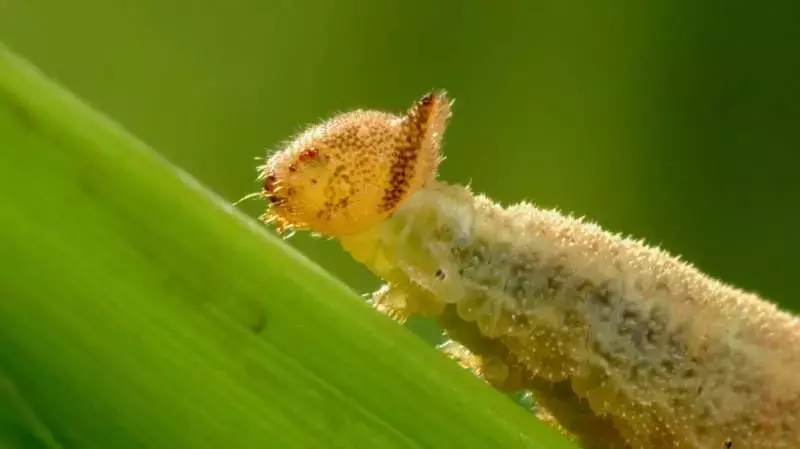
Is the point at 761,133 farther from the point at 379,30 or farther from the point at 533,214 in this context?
the point at 533,214

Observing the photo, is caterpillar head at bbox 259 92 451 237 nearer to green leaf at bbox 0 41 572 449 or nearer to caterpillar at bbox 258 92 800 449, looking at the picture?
caterpillar at bbox 258 92 800 449

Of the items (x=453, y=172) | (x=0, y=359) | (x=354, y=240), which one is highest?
(x=453, y=172)

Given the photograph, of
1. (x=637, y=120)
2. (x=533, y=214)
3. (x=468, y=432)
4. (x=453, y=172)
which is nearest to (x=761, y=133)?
(x=637, y=120)

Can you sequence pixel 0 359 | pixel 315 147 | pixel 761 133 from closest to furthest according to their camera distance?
pixel 0 359 → pixel 315 147 → pixel 761 133

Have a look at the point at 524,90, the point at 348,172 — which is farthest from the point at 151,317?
the point at 524,90

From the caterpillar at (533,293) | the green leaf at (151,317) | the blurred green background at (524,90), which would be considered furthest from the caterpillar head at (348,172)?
the blurred green background at (524,90)

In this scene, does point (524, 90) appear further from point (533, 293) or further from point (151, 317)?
point (151, 317)
